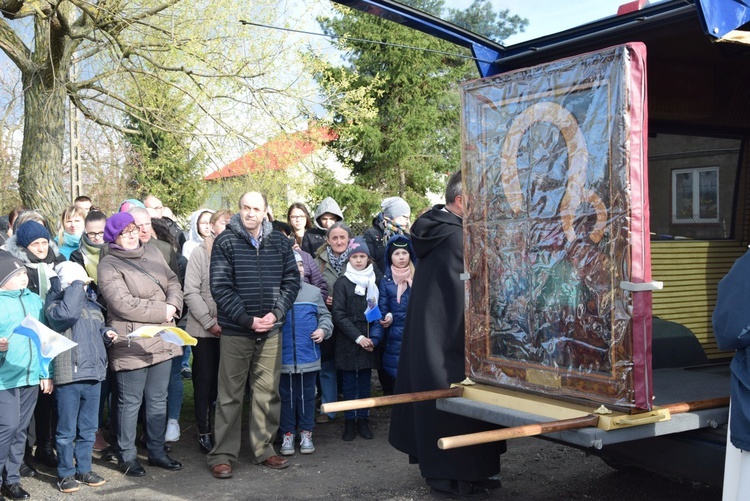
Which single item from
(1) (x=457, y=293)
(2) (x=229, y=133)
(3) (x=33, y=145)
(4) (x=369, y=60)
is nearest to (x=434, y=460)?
(1) (x=457, y=293)

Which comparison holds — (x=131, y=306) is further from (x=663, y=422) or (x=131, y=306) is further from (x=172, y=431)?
(x=663, y=422)

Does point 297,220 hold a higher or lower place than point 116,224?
higher

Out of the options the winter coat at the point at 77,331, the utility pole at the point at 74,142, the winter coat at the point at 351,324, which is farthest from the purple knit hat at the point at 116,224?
the utility pole at the point at 74,142

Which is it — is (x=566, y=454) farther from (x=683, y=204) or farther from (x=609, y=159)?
(x=609, y=159)

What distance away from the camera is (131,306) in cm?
620

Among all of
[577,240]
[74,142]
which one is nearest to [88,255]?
[577,240]

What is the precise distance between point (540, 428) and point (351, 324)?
3800 mm

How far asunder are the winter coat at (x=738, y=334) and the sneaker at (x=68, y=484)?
434 centimetres

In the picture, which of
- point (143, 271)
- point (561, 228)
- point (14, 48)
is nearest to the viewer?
point (561, 228)

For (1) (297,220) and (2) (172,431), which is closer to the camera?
(2) (172,431)

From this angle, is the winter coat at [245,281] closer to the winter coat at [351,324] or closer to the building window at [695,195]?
the winter coat at [351,324]

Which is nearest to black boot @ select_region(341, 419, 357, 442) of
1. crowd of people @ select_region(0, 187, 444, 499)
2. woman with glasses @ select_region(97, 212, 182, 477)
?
crowd of people @ select_region(0, 187, 444, 499)

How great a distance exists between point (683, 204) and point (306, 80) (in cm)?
904

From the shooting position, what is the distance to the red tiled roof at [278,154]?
1424 centimetres
